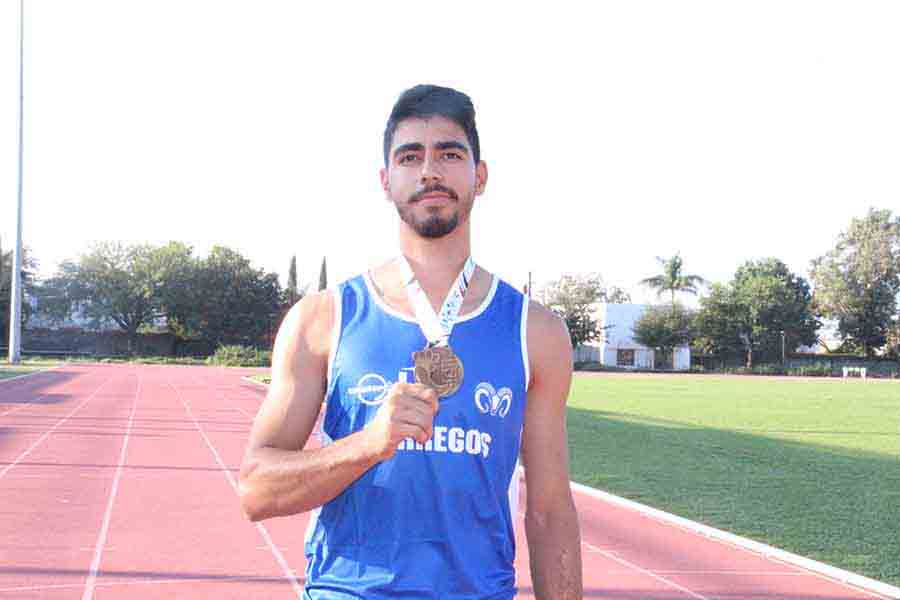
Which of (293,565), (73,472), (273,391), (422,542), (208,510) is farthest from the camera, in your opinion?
(73,472)

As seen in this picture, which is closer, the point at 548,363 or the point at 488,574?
the point at 488,574

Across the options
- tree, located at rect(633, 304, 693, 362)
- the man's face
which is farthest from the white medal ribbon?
tree, located at rect(633, 304, 693, 362)

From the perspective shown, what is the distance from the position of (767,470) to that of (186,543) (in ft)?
25.0

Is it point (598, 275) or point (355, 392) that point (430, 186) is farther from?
point (598, 275)

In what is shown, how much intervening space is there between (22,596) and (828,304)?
73.3 meters

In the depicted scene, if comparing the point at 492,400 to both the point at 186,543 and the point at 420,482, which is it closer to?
the point at 420,482

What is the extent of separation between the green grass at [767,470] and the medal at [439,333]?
5798 millimetres

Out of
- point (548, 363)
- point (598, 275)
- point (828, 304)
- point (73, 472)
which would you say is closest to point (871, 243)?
point (828, 304)

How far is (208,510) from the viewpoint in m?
8.87

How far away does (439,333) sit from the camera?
6.40ft

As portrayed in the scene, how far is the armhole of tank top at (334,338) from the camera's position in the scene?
200cm

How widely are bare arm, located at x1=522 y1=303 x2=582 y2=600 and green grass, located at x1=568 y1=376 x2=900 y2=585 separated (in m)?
5.42

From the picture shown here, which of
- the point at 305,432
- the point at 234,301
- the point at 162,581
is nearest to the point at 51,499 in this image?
the point at 162,581

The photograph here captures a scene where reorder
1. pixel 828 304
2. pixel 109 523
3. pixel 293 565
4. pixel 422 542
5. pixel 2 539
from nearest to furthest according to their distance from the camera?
pixel 422 542, pixel 293 565, pixel 2 539, pixel 109 523, pixel 828 304
